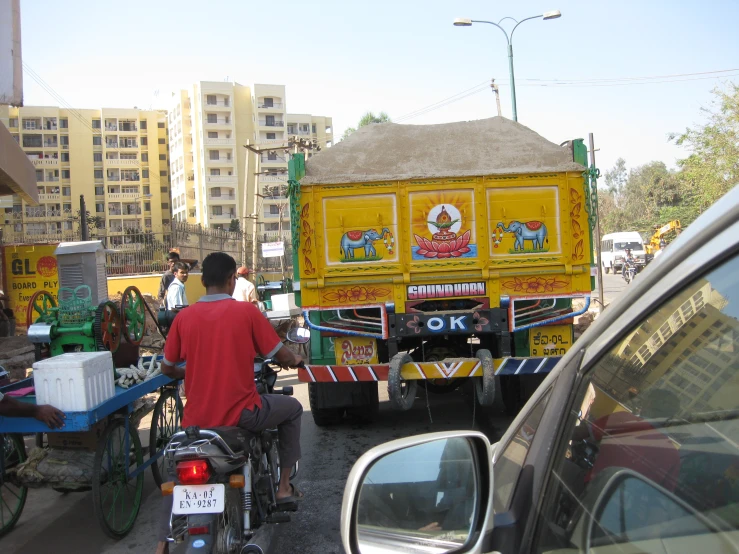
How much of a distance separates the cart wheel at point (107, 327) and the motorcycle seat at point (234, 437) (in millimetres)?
2390

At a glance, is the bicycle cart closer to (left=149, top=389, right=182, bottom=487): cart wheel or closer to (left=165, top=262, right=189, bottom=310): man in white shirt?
(left=149, top=389, right=182, bottom=487): cart wheel

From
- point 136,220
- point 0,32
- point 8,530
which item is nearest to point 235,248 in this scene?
point 0,32

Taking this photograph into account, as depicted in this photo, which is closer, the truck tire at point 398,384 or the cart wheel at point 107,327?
the cart wheel at point 107,327

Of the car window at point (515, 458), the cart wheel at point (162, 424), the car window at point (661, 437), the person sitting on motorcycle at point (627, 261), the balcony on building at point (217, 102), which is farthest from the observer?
the balcony on building at point (217, 102)

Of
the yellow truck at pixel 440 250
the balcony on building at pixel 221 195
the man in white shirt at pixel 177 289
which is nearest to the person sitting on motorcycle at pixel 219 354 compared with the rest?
the yellow truck at pixel 440 250

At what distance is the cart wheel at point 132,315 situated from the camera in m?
5.89

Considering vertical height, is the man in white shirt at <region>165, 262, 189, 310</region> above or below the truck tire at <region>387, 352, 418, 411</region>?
above

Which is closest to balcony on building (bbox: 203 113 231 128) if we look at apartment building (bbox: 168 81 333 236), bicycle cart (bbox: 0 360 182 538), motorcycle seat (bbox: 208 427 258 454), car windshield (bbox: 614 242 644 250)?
apartment building (bbox: 168 81 333 236)

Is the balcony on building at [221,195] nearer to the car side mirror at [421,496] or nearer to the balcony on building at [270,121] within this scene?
the balcony on building at [270,121]

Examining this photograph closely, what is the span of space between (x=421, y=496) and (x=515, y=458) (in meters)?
0.30

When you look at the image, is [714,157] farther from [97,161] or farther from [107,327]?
[97,161]

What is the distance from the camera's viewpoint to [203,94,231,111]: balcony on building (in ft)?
255

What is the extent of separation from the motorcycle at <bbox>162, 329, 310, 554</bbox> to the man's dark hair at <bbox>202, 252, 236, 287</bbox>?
0.80 m

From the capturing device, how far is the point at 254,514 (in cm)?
373
